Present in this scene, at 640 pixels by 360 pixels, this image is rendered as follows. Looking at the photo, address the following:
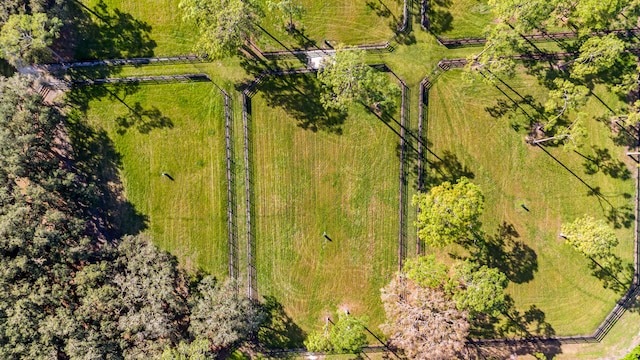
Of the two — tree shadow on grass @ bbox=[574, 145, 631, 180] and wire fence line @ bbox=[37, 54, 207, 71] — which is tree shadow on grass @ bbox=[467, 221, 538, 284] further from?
wire fence line @ bbox=[37, 54, 207, 71]

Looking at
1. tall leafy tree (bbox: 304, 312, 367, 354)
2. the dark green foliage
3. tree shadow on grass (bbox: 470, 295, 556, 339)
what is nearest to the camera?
the dark green foliage

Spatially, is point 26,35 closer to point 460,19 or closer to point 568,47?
point 460,19

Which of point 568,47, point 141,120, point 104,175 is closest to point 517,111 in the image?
point 568,47

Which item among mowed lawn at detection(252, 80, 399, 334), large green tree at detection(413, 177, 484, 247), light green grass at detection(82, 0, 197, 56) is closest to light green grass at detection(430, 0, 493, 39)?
mowed lawn at detection(252, 80, 399, 334)

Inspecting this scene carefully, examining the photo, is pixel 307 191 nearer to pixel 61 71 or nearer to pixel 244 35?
pixel 244 35

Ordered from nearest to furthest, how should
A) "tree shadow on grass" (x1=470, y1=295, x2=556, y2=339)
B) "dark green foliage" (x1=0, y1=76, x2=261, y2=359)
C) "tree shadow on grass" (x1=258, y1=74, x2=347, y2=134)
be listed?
"dark green foliage" (x1=0, y1=76, x2=261, y2=359) < "tree shadow on grass" (x1=258, y1=74, x2=347, y2=134) < "tree shadow on grass" (x1=470, y1=295, x2=556, y2=339)

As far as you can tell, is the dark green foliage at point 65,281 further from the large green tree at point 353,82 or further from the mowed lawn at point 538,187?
the mowed lawn at point 538,187

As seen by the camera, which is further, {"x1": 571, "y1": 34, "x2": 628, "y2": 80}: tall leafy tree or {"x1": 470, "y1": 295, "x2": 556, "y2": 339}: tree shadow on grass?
{"x1": 470, "y1": 295, "x2": 556, "y2": 339}: tree shadow on grass

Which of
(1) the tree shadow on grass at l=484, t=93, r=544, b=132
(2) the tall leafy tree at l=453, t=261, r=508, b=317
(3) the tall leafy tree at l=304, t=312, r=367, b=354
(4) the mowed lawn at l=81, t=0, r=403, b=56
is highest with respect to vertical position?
(4) the mowed lawn at l=81, t=0, r=403, b=56
